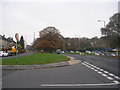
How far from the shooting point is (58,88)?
5113 mm

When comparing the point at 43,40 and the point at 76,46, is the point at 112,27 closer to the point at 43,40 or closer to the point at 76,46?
the point at 43,40

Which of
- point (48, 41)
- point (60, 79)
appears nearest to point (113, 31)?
point (48, 41)

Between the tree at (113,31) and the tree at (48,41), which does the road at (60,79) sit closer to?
the tree at (48,41)

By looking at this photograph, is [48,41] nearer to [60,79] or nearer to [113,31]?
[113,31]

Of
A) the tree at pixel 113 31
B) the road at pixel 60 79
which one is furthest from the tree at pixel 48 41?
the road at pixel 60 79

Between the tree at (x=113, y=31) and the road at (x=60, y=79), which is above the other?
the tree at (x=113, y=31)

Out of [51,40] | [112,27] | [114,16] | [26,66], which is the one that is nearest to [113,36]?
[112,27]

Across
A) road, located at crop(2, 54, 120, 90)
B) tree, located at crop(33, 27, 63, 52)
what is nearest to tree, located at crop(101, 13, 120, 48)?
tree, located at crop(33, 27, 63, 52)

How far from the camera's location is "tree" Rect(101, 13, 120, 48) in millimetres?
30078

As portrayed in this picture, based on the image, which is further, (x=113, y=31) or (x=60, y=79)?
(x=113, y=31)

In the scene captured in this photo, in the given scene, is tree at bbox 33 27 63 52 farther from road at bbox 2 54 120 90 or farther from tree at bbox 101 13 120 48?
road at bbox 2 54 120 90

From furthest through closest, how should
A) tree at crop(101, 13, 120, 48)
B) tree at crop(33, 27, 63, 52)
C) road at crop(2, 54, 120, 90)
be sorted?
tree at crop(33, 27, 63, 52) → tree at crop(101, 13, 120, 48) → road at crop(2, 54, 120, 90)

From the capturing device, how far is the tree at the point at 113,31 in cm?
3008

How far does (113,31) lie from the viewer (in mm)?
30969
